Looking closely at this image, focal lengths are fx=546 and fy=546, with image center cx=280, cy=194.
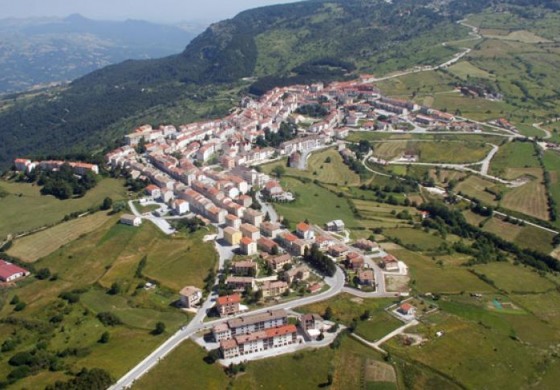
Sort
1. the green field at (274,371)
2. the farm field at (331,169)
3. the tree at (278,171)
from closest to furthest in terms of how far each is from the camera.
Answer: the green field at (274,371) → the tree at (278,171) → the farm field at (331,169)

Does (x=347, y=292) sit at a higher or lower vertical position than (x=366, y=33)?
lower

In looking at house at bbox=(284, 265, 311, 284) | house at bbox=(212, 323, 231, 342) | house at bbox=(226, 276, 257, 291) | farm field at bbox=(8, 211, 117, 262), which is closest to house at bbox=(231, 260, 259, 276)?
house at bbox=(226, 276, 257, 291)

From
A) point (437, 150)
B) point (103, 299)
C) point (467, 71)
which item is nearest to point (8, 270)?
point (103, 299)

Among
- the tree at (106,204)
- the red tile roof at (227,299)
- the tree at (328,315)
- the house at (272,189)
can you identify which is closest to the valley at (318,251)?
the tree at (328,315)

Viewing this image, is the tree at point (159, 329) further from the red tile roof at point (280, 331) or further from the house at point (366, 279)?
the house at point (366, 279)

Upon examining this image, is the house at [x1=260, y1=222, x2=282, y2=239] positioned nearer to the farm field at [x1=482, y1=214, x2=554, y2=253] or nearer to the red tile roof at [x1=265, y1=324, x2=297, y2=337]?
the red tile roof at [x1=265, y1=324, x2=297, y2=337]

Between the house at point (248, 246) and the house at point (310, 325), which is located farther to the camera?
the house at point (248, 246)

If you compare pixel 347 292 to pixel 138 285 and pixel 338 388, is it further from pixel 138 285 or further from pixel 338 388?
pixel 138 285

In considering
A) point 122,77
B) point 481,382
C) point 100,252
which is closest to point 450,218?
point 481,382
